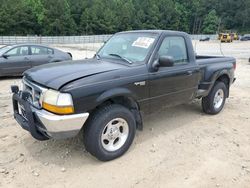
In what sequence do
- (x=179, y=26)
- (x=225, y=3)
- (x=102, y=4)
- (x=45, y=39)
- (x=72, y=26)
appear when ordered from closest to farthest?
(x=45, y=39), (x=72, y=26), (x=102, y=4), (x=179, y=26), (x=225, y=3)

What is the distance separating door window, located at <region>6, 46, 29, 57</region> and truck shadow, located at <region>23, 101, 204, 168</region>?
6481 mm

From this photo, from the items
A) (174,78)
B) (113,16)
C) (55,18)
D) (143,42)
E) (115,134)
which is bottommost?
(115,134)

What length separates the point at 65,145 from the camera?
172 inches

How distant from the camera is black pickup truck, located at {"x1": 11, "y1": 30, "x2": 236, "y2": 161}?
342 centimetres

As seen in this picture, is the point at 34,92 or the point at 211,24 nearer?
the point at 34,92

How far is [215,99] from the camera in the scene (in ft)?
20.1

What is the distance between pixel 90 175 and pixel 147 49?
2.15 m

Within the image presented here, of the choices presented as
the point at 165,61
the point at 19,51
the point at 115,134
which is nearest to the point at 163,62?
the point at 165,61

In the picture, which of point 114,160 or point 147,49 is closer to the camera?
point 114,160

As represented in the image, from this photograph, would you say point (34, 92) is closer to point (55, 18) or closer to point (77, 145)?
point (77, 145)

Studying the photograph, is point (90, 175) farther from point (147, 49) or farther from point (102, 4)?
point (102, 4)

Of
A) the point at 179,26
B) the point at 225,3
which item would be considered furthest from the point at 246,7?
the point at 179,26

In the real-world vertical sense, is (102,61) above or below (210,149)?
above

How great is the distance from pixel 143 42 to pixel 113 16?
71.7 metres
